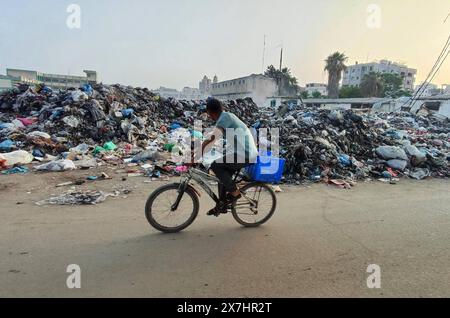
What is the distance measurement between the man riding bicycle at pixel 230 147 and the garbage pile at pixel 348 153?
347cm

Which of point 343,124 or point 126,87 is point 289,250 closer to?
point 343,124

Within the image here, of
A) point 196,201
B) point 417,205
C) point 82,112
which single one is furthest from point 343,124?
point 82,112

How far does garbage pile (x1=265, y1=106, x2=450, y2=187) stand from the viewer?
8.16m

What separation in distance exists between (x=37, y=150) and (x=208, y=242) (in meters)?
7.16

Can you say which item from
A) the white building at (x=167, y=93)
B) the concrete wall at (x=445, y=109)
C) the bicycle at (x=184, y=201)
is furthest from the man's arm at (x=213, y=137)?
the concrete wall at (x=445, y=109)

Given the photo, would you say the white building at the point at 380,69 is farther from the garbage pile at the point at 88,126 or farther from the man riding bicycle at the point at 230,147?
the man riding bicycle at the point at 230,147

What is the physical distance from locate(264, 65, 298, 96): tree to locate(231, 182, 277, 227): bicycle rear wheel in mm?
56617

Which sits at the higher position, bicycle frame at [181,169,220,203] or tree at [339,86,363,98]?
tree at [339,86,363,98]

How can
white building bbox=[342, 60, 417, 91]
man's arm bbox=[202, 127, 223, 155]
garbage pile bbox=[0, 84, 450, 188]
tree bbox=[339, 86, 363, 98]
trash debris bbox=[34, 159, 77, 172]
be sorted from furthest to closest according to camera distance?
white building bbox=[342, 60, 417, 91] < tree bbox=[339, 86, 363, 98] < garbage pile bbox=[0, 84, 450, 188] < trash debris bbox=[34, 159, 77, 172] < man's arm bbox=[202, 127, 223, 155]

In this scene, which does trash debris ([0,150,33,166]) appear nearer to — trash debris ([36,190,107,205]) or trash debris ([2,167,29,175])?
trash debris ([2,167,29,175])

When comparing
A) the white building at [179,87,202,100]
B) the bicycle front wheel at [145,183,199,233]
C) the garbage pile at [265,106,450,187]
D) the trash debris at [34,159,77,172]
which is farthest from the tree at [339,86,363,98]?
the bicycle front wheel at [145,183,199,233]

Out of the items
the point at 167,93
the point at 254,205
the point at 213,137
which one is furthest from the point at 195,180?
the point at 167,93

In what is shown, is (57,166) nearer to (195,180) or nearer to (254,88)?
(195,180)

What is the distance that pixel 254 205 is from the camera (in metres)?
4.64
